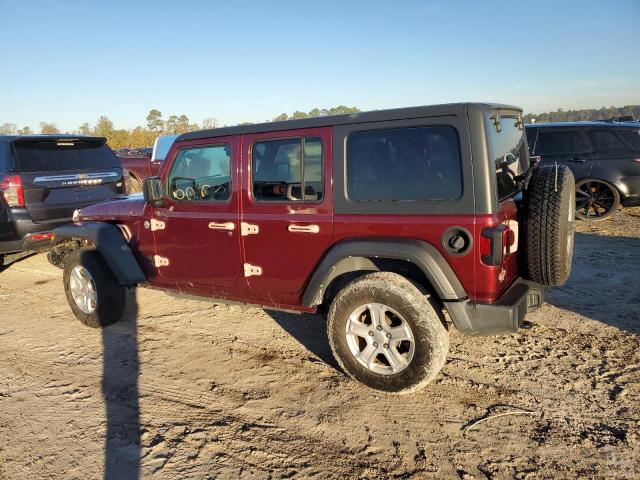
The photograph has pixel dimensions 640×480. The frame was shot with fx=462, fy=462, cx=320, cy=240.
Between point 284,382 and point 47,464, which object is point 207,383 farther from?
point 47,464

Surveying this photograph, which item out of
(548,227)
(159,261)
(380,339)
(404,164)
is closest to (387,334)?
(380,339)

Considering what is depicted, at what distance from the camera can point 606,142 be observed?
826 cm

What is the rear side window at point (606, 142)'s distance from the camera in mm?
8148

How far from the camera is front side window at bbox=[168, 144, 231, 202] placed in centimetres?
385

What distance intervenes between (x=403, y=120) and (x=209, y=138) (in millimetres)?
1749

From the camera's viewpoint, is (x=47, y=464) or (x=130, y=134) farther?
(x=130, y=134)

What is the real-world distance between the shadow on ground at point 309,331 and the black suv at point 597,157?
6.02 metres

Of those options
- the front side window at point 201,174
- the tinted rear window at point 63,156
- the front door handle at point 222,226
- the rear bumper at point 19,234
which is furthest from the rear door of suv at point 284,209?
the tinted rear window at point 63,156

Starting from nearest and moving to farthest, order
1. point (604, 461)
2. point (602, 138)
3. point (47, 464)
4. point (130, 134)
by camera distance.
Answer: point (604, 461)
point (47, 464)
point (602, 138)
point (130, 134)

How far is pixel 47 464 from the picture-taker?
8.82 ft

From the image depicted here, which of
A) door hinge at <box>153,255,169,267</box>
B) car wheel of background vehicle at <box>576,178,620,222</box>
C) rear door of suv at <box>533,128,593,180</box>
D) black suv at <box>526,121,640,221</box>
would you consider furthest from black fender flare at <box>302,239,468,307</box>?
car wheel of background vehicle at <box>576,178,620,222</box>

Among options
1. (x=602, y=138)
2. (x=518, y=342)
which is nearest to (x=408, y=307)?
(x=518, y=342)

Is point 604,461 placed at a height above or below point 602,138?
below

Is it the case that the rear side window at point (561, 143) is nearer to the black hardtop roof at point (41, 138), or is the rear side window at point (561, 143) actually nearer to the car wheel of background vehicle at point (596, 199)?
the car wheel of background vehicle at point (596, 199)
